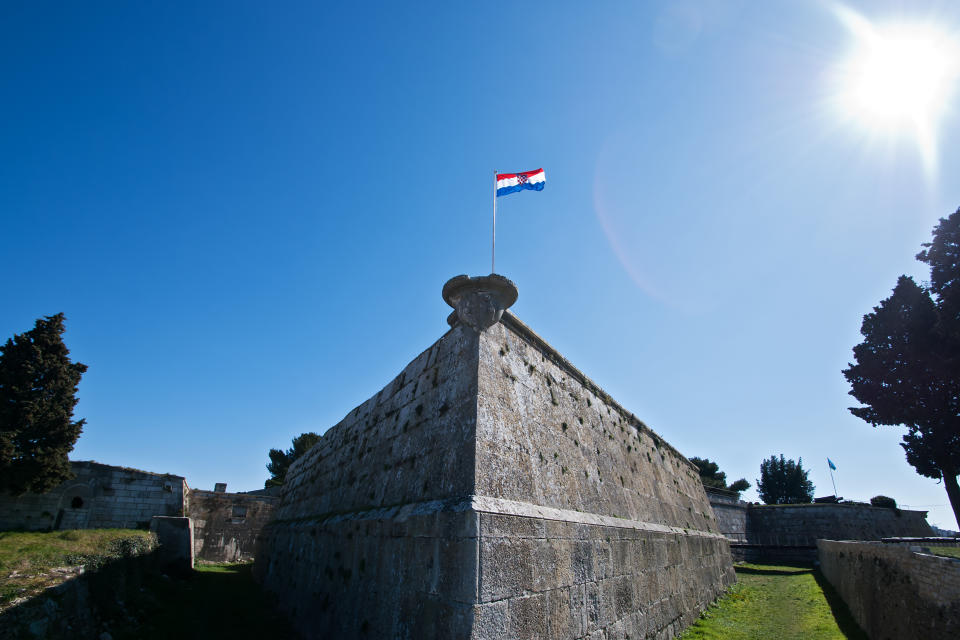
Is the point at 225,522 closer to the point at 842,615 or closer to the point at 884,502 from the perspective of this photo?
the point at 842,615

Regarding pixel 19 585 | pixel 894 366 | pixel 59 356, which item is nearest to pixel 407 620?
pixel 19 585

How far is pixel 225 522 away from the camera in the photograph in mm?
21016

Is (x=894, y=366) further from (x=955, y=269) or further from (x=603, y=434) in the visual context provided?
(x=603, y=434)

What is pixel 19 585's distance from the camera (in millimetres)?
6512

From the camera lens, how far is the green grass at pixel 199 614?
7.43 m

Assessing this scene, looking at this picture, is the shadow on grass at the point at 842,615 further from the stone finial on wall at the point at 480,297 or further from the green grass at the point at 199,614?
the green grass at the point at 199,614

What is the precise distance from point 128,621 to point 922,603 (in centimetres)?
1346

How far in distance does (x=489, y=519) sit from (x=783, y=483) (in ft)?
225

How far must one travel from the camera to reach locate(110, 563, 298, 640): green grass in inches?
293

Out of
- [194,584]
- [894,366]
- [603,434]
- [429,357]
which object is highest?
[894,366]

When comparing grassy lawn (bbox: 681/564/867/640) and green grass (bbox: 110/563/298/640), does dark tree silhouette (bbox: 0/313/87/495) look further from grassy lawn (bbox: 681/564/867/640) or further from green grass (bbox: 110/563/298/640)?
grassy lawn (bbox: 681/564/867/640)

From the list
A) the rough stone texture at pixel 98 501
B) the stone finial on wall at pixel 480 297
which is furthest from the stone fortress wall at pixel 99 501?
the stone finial on wall at pixel 480 297

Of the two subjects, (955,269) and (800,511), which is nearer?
(955,269)

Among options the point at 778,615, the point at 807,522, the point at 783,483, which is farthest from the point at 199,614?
the point at 783,483
